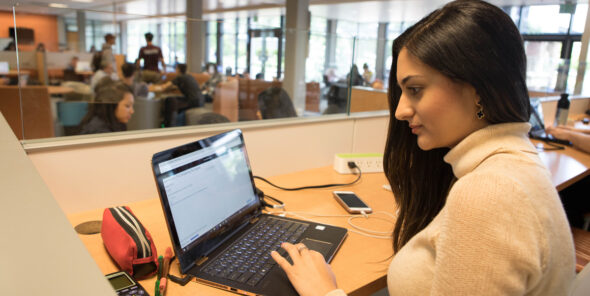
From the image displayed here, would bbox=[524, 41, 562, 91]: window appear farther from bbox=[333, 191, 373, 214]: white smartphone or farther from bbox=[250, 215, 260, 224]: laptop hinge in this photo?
bbox=[250, 215, 260, 224]: laptop hinge

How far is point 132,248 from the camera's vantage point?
3.01 ft

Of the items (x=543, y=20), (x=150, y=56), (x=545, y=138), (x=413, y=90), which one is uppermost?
(x=543, y=20)

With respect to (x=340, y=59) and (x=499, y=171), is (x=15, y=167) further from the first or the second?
(x=340, y=59)

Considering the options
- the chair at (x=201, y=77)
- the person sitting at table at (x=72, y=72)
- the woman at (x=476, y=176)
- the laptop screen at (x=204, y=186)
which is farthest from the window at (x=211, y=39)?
the person sitting at table at (x=72, y=72)

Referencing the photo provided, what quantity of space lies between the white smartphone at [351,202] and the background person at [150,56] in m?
2.47

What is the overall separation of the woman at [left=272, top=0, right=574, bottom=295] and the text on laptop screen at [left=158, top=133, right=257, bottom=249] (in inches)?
9.2

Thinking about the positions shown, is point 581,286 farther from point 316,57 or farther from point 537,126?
point 537,126

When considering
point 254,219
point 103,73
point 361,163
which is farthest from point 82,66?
point 254,219

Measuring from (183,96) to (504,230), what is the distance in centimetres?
302

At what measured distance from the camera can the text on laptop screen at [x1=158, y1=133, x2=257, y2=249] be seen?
38.1 inches

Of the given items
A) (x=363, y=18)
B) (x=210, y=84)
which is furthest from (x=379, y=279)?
(x=363, y=18)

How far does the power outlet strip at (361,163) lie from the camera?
1.88m

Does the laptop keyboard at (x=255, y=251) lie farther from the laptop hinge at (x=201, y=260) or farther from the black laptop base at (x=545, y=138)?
the black laptop base at (x=545, y=138)

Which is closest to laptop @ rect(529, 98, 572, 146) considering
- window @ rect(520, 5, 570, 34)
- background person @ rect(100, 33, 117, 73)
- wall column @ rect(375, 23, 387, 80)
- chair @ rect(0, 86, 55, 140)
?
wall column @ rect(375, 23, 387, 80)
